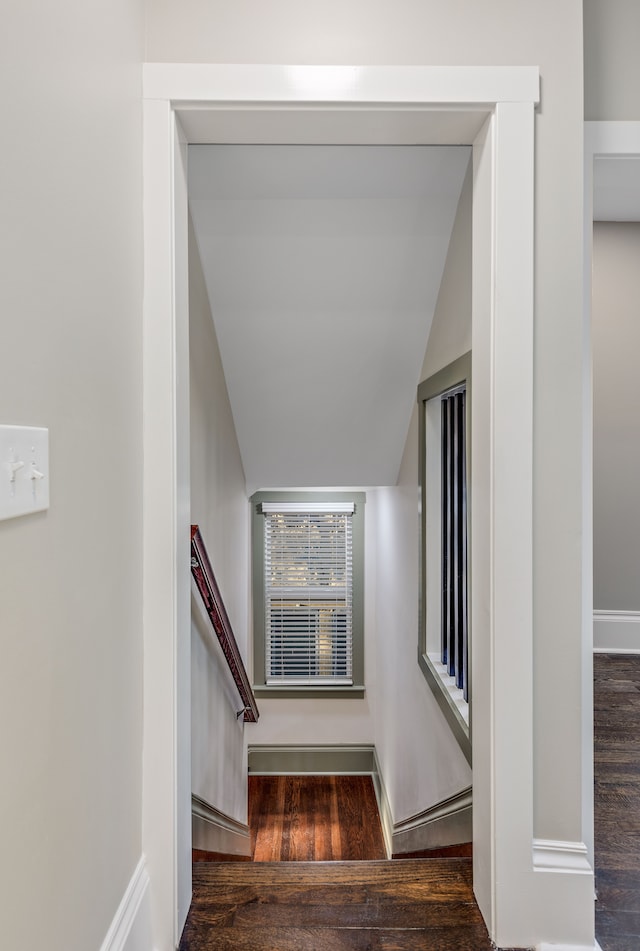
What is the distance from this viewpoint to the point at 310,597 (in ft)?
16.4

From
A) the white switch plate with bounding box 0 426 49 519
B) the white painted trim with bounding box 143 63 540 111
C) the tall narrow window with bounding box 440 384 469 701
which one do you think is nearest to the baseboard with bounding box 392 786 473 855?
the tall narrow window with bounding box 440 384 469 701

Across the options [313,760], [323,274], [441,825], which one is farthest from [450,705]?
[313,760]

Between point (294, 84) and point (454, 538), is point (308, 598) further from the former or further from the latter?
point (294, 84)

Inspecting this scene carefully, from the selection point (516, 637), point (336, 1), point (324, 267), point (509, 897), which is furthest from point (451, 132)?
point (509, 897)

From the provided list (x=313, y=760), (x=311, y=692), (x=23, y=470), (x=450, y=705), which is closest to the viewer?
(x=23, y=470)

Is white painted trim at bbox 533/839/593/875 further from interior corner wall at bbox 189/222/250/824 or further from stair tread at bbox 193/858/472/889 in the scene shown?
interior corner wall at bbox 189/222/250/824

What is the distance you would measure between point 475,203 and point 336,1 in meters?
0.56

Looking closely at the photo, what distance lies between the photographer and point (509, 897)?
153 cm

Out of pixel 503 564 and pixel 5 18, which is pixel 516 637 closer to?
pixel 503 564

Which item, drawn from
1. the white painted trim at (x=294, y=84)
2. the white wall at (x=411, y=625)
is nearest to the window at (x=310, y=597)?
the white wall at (x=411, y=625)

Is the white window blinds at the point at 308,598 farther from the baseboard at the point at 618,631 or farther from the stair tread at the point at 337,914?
the stair tread at the point at 337,914

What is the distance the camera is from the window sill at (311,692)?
4.95m

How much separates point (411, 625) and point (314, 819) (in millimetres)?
1806

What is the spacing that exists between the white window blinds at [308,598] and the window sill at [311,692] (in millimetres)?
46
